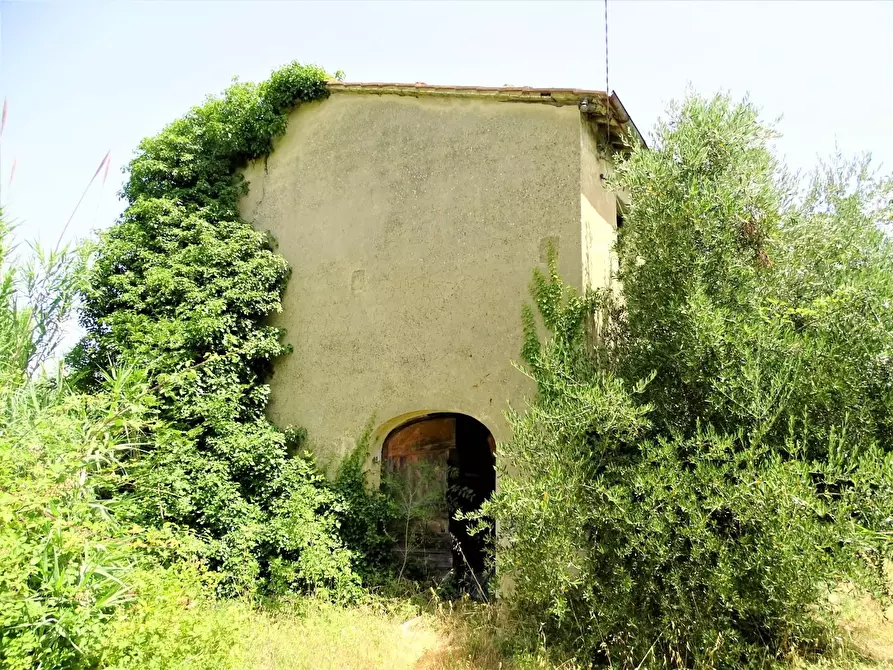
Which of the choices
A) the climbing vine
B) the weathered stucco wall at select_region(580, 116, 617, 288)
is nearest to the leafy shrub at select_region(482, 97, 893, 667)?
the weathered stucco wall at select_region(580, 116, 617, 288)

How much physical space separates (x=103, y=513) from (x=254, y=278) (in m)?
4.60

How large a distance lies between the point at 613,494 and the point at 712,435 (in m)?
1.05

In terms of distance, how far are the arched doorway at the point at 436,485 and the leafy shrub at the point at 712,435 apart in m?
2.02

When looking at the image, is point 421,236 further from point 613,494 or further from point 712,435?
point 712,435

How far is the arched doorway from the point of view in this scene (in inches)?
330

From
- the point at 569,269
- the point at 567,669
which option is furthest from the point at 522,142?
the point at 567,669

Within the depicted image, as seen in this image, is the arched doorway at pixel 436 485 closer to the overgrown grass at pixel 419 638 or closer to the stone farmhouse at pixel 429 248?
the stone farmhouse at pixel 429 248

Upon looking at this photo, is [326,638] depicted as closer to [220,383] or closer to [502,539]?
[502,539]

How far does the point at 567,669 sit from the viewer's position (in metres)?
5.70

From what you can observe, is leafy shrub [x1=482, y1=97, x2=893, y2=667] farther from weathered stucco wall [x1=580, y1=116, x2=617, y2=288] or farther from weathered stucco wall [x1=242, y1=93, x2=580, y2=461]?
weathered stucco wall [x1=242, y1=93, x2=580, y2=461]

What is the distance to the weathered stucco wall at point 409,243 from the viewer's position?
25.7ft

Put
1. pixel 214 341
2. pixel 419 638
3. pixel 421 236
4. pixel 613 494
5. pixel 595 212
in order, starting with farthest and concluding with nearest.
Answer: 1. pixel 214 341
2. pixel 421 236
3. pixel 595 212
4. pixel 419 638
5. pixel 613 494

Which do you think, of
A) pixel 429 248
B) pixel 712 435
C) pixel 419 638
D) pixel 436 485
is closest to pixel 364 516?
pixel 436 485

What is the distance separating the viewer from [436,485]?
27.8 feet
